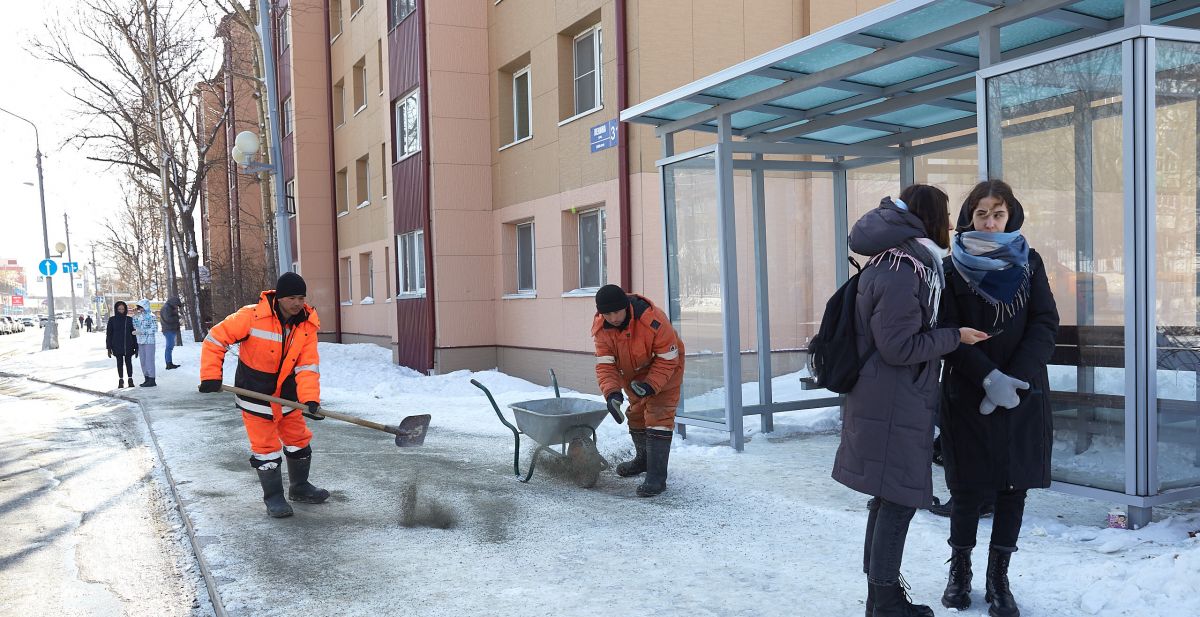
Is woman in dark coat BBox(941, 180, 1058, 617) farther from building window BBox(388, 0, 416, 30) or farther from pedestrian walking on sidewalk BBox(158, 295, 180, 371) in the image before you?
pedestrian walking on sidewalk BBox(158, 295, 180, 371)

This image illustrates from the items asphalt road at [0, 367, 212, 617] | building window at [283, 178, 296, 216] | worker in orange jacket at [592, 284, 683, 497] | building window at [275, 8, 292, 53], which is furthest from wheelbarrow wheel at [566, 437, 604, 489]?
building window at [275, 8, 292, 53]

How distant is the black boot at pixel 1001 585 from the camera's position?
365cm

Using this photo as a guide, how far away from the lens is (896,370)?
132 inches

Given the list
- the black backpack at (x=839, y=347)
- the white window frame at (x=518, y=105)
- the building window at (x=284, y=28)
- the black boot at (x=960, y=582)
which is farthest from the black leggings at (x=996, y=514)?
the building window at (x=284, y=28)

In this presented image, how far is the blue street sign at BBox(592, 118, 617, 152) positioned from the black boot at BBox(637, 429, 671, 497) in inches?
246

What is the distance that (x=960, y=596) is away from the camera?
379 cm

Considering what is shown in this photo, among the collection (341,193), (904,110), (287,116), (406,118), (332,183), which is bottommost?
(904,110)

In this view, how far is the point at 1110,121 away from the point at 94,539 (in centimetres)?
655

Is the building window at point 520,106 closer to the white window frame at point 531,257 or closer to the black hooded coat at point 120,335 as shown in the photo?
the white window frame at point 531,257

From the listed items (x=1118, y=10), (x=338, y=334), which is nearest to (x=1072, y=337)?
(x=1118, y=10)

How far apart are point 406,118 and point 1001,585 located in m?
15.5

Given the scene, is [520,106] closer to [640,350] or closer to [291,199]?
[640,350]

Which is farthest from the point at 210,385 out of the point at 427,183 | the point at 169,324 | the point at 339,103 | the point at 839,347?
the point at 339,103

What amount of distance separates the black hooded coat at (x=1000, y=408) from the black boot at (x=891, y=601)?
0.51 m
